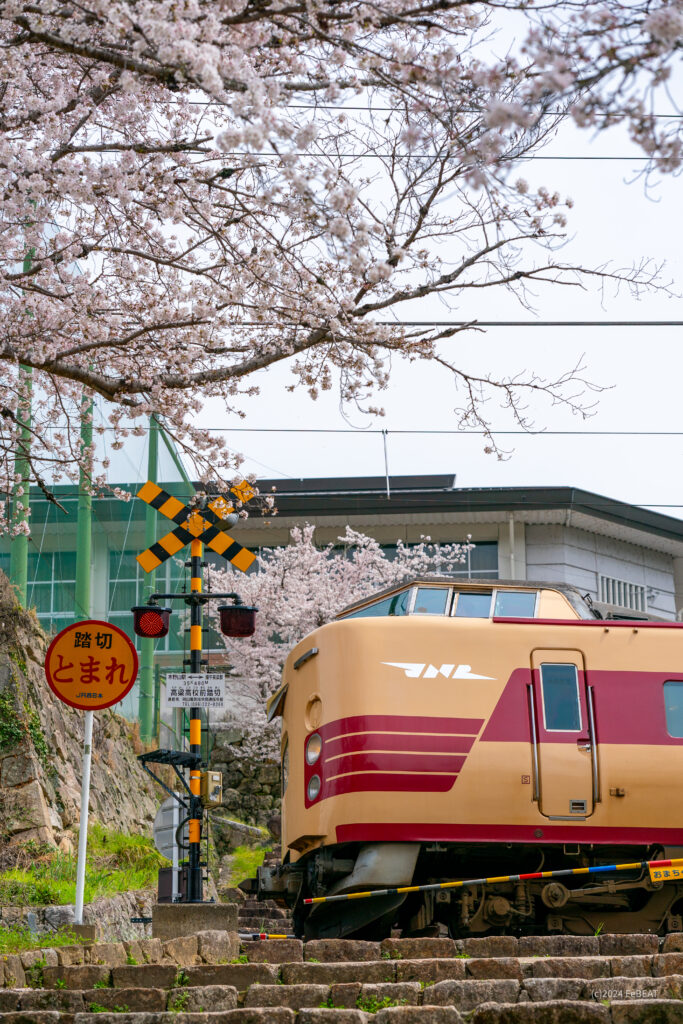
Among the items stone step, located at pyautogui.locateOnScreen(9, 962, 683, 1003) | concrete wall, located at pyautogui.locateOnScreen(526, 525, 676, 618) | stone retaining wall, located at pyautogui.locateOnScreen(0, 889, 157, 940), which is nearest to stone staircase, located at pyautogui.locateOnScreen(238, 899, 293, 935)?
stone retaining wall, located at pyautogui.locateOnScreen(0, 889, 157, 940)

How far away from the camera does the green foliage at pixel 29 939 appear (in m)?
8.21

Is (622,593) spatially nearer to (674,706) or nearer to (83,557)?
(83,557)

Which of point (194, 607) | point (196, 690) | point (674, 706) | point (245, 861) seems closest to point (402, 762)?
point (674, 706)

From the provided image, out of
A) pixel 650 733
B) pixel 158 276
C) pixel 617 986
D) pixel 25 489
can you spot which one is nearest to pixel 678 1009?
pixel 617 986

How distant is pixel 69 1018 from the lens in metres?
5.02

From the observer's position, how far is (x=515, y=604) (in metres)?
9.51

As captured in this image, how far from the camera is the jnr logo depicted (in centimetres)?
883

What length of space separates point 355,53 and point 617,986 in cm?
453

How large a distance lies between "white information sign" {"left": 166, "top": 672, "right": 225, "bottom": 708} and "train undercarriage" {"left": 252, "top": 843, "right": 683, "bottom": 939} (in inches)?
99.3

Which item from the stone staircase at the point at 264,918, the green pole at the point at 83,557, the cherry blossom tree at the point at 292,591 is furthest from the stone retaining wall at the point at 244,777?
the green pole at the point at 83,557

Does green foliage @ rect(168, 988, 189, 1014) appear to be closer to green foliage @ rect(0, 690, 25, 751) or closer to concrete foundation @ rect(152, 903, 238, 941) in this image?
concrete foundation @ rect(152, 903, 238, 941)

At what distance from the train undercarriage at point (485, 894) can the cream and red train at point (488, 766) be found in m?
0.01

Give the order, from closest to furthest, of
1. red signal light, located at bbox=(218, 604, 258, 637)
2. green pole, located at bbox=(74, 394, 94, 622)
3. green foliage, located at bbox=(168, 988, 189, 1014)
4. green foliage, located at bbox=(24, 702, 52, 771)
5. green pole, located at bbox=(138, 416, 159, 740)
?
green foliage, located at bbox=(168, 988, 189, 1014), red signal light, located at bbox=(218, 604, 258, 637), green foliage, located at bbox=(24, 702, 52, 771), green pole, located at bbox=(74, 394, 94, 622), green pole, located at bbox=(138, 416, 159, 740)

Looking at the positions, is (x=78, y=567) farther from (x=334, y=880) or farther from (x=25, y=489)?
(x=334, y=880)
